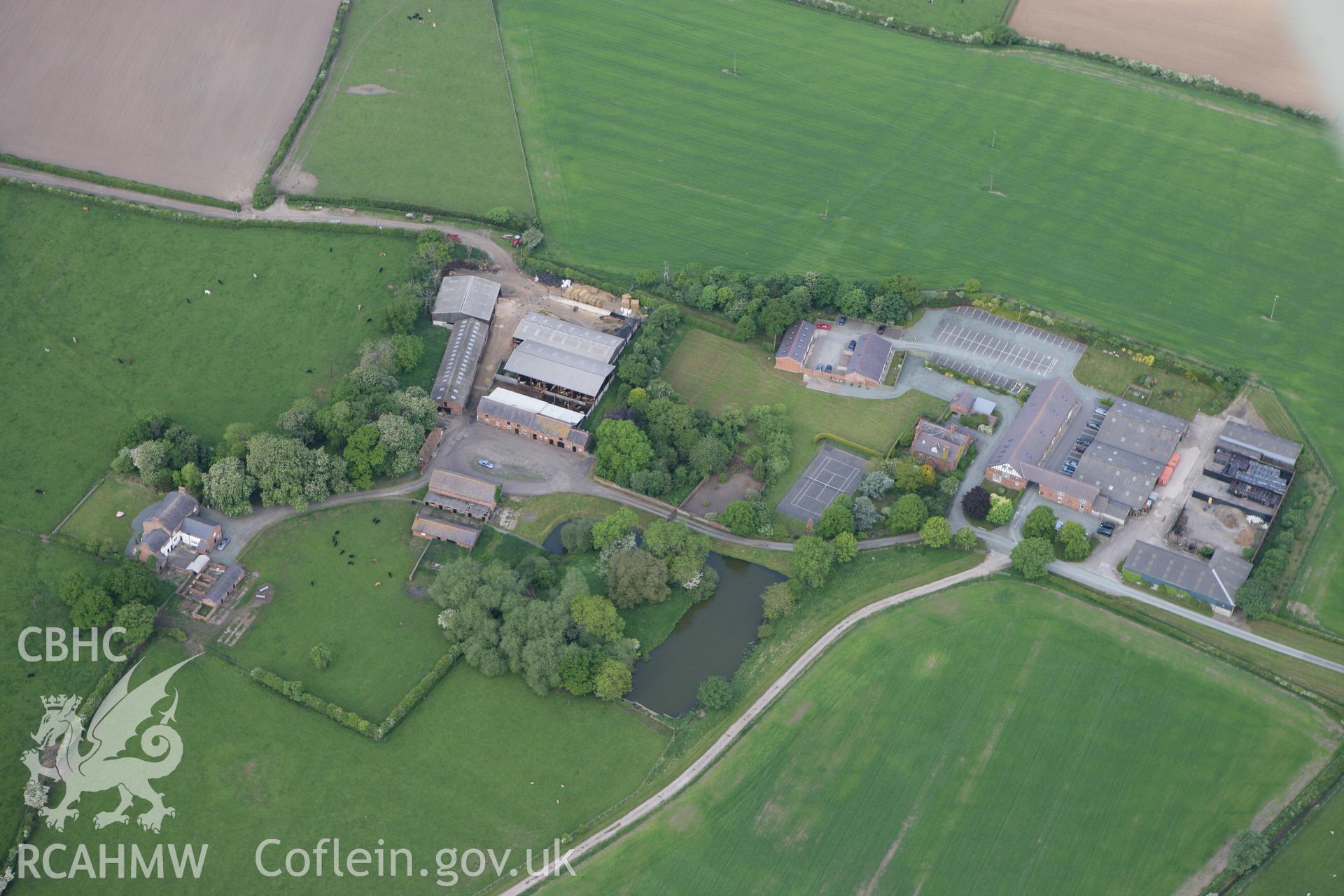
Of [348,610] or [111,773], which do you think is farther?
[348,610]

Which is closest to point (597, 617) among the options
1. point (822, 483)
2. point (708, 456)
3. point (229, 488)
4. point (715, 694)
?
point (715, 694)

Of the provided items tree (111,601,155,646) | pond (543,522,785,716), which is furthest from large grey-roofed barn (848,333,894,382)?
tree (111,601,155,646)

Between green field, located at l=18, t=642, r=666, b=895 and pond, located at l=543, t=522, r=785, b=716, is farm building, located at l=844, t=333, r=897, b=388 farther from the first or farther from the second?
green field, located at l=18, t=642, r=666, b=895

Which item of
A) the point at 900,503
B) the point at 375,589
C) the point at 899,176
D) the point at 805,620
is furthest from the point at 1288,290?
the point at 375,589

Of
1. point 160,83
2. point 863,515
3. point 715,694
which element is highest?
point 160,83

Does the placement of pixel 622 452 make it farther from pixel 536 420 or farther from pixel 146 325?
pixel 146 325

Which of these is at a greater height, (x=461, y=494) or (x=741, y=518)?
(x=741, y=518)

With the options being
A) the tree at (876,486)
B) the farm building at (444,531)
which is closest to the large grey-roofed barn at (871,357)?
the tree at (876,486)
